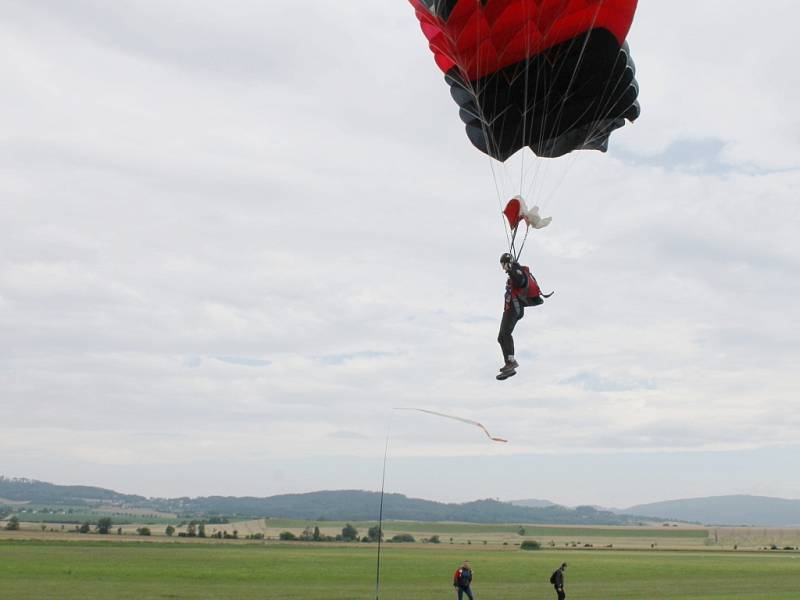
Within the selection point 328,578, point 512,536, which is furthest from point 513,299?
point 512,536

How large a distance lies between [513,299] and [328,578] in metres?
23.8

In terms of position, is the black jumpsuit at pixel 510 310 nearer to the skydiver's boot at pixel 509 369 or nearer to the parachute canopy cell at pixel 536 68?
the skydiver's boot at pixel 509 369

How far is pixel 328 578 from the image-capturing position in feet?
114

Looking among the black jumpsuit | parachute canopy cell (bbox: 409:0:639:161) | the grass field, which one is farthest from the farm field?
the black jumpsuit

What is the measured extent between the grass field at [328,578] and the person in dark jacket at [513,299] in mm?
14539

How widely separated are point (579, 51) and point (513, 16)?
1.54 metres

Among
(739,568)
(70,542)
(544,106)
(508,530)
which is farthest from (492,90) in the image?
(508,530)

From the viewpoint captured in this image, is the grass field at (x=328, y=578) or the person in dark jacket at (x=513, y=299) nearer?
the person in dark jacket at (x=513, y=299)

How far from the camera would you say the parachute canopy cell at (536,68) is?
14.4 metres

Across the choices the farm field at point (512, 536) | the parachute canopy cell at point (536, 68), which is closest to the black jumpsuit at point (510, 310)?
the parachute canopy cell at point (536, 68)

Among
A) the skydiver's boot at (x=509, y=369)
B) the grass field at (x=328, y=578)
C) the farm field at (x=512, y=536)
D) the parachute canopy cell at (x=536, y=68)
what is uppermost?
the parachute canopy cell at (x=536, y=68)

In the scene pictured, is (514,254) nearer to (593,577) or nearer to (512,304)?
(512,304)

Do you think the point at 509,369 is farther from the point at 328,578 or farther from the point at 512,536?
the point at 512,536

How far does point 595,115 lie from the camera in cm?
1627
